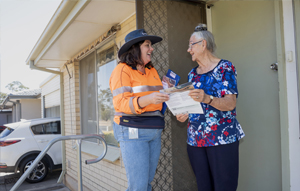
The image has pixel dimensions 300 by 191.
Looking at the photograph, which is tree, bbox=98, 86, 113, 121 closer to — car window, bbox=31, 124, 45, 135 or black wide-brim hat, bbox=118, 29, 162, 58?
black wide-brim hat, bbox=118, 29, 162, 58

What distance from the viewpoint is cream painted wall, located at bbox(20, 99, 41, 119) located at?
18484 millimetres

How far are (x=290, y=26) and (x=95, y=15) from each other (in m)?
2.44

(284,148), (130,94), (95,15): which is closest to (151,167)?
(130,94)

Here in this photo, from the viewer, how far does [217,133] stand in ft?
6.14

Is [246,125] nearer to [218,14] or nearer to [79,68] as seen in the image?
[218,14]

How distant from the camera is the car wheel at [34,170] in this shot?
706 centimetres

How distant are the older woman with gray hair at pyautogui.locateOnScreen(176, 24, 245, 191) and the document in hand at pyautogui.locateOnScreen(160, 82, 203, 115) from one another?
0.33ft

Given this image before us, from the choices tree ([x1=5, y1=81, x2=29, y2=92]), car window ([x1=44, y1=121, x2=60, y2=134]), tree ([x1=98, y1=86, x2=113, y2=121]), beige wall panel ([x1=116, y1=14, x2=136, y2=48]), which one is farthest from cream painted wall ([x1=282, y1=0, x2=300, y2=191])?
tree ([x1=5, y1=81, x2=29, y2=92])

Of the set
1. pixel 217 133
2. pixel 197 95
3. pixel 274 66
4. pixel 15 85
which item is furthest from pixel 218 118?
pixel 15 85

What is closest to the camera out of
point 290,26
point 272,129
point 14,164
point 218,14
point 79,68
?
point 290,26

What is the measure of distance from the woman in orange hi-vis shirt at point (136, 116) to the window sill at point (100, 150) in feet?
7.26

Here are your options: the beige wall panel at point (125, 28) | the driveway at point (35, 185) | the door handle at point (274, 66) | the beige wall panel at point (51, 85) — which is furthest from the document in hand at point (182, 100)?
the beige wall panel at point (51, 85)

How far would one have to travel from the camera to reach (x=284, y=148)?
229 cm

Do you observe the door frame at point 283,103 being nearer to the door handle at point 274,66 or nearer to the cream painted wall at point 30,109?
the door handle at point 274,66
